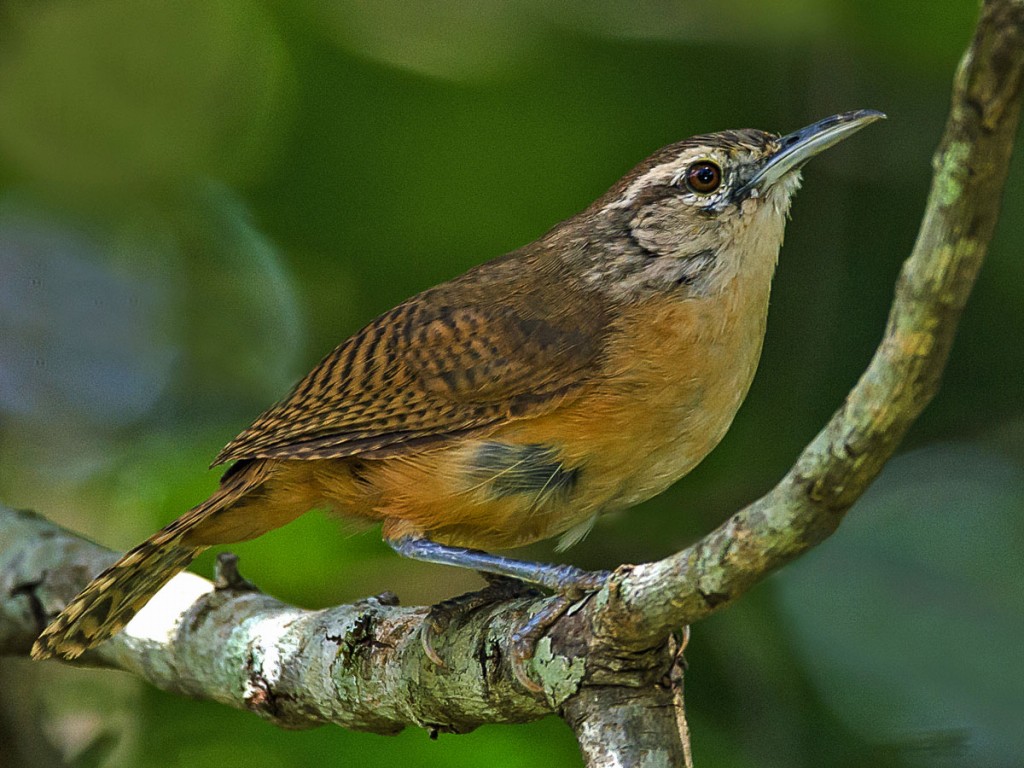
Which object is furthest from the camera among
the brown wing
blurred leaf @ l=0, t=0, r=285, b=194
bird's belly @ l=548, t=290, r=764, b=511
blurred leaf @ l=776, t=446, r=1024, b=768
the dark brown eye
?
blurred leaf @ l=0, t=0, r=285, b=194

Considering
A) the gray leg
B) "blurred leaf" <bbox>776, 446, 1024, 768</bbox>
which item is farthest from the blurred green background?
the gray leg

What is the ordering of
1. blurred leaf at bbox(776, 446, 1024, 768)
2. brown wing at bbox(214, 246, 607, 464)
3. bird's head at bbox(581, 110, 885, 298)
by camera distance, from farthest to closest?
blurred leaf at bbox(776, 446, 1024, 768) → bird's head at bbox(581, 110, 885, 298) → brown wing at bbox(214, 246, 607, 464)

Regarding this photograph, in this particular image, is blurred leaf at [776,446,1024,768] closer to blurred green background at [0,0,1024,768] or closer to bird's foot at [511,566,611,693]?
blurred green background at [0,0,1024,768]

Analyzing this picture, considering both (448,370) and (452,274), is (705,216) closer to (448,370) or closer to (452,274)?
(448,370)

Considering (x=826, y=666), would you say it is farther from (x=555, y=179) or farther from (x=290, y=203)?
(x=290, y=203)

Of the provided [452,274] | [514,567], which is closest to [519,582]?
[514,567]

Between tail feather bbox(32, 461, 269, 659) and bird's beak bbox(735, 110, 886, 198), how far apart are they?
1.71 metres

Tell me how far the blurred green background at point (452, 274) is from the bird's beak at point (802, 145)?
48.3 inches

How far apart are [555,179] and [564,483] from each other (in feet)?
6.79

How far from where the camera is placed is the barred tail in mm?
3633

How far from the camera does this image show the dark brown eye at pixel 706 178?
12.6 feet

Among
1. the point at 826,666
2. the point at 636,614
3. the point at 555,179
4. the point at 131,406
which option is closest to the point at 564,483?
the point at 636,614

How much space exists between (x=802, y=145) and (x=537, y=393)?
1079 millimetres

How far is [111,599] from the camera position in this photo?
147 inches
